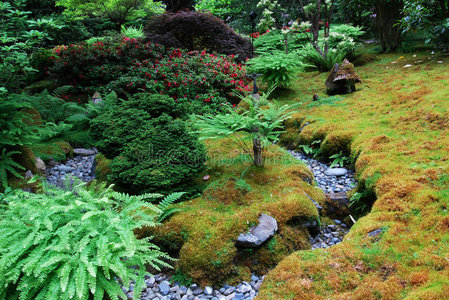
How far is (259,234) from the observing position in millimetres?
3229

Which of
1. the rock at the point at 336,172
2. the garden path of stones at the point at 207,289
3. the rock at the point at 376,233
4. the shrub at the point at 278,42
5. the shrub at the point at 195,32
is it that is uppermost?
the shrub at the point at 195,32

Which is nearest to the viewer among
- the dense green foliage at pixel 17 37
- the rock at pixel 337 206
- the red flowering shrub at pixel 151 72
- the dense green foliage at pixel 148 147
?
the dense green foliage at pixel 148 147

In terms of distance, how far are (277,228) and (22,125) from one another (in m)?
3.99

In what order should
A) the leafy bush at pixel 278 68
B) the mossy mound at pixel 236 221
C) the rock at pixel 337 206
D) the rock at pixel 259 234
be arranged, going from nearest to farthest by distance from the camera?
1. the mossy mound at pixel 236 221
2. the rock at pixel 259 234
3. the rock at pixel 337 206
4. the leafy bush at pixel 278 68

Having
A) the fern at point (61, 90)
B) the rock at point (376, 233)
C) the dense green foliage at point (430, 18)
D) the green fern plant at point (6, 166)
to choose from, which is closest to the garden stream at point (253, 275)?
the rock at point (376, 233)

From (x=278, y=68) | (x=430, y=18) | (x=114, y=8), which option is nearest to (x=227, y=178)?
(x=278, y=68)

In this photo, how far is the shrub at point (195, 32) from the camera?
11.0 m

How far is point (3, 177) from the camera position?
4.25 metres

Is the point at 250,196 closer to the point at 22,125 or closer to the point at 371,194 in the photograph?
the point at 371,194

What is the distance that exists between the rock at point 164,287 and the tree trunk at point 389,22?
33.5ft

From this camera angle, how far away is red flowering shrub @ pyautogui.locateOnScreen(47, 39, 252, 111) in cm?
801

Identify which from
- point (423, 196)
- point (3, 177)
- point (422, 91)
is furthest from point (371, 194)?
point (3, 177)

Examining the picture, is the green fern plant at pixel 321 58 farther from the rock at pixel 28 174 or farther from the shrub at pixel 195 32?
the rock at pixel 28 174

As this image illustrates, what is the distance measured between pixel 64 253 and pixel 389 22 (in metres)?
11.0
